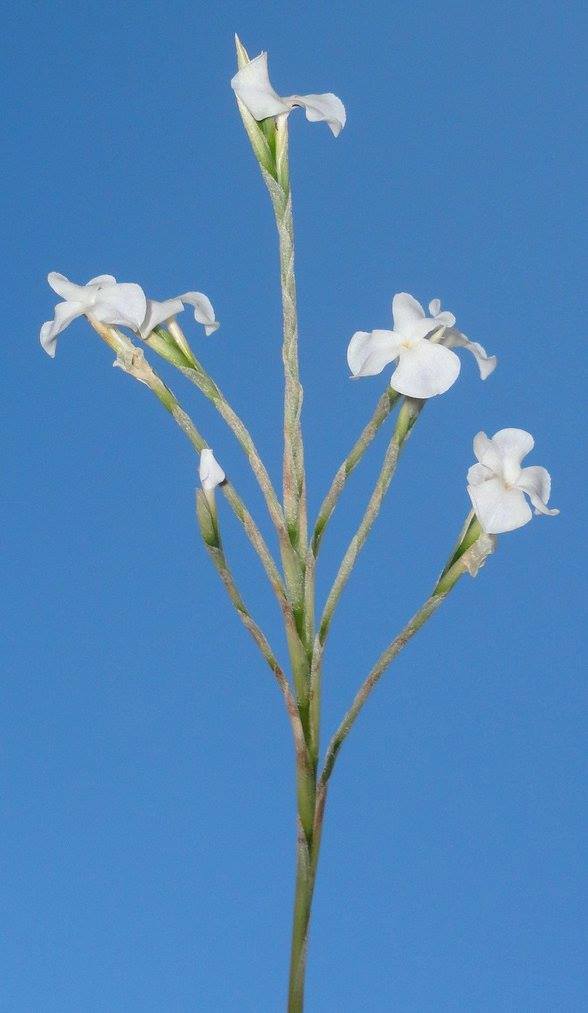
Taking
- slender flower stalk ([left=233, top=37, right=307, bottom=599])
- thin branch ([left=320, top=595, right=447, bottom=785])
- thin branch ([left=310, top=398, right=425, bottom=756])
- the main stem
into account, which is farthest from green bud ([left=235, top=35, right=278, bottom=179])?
the main stem

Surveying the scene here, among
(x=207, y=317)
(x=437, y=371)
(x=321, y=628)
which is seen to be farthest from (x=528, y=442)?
(x=207, y=317)

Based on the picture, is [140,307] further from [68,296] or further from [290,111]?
[290,111]

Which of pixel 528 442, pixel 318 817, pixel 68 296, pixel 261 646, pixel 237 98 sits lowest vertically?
pixel 318 817

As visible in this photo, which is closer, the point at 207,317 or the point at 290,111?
the point at 290,111

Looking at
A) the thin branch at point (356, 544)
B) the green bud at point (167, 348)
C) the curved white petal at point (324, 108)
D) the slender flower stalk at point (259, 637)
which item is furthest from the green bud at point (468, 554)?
the curved white petal at point (324, 108)

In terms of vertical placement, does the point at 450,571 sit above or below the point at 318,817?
above

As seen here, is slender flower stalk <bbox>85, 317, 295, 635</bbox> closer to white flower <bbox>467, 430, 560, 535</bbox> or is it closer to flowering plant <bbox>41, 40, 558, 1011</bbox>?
flowering plant <bbox>41, 40, 558, 1011</bbox>

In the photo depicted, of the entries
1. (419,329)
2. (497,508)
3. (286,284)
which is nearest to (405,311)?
(419,329)
